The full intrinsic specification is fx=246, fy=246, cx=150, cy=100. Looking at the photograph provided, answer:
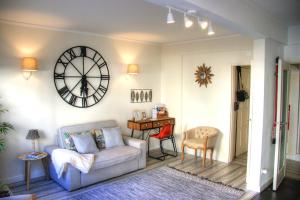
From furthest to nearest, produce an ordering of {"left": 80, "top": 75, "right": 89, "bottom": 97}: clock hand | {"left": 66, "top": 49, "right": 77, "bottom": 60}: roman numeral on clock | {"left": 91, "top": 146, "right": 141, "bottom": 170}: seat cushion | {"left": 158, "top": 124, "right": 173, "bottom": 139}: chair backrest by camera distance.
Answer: {"left": 158, "top": 124, "right": 173, "bottom": 139}: chair backrest < {"left": 80, "top": 75, "right": 89, "bottom": 97}: clock hand < {"left": 66, "top": 49, "right": 77, "bottom": 60}: roman numeral on clock < {"left": 91, "top": 146, "right": 141, "bottom": 170}: seat cushion

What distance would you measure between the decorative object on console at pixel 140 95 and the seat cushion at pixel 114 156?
1.38 m

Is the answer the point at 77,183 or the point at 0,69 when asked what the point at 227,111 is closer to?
the point at 77,183

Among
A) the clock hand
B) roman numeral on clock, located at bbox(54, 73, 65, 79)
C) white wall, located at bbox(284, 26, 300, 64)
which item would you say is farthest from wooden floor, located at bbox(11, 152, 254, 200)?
white wall, located at bbox(284, 26, 300, 64)

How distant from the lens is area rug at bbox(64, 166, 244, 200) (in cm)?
349

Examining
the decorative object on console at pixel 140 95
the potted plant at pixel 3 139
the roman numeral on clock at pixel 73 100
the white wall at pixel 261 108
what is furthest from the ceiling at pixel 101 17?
the potted plant at pixel 3 139

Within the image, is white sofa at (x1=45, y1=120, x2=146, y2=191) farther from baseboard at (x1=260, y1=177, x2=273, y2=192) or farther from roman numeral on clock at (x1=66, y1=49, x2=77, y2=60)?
baseboard at (x1=260, y1=177, x2=273, y2=192)

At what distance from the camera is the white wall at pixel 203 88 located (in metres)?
4.85

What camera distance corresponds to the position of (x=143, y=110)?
5738 millimetres

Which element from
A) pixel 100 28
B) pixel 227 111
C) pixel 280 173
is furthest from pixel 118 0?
pixel 280 173

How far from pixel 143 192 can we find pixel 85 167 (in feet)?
3.05

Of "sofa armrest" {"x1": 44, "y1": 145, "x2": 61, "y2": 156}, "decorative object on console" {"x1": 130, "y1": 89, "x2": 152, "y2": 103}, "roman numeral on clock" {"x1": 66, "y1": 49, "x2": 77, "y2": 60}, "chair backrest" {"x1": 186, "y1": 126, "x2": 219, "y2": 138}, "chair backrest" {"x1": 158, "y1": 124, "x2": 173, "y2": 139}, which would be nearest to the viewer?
"sofa armrest" {"x1": 44, "y1": 145, "x2": 61, "y2": 156}

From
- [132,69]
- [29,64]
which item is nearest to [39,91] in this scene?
[29,64]

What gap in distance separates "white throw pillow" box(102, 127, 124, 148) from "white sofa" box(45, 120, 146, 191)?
116 millimetres

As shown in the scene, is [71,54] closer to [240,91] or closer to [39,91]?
[39,91]
